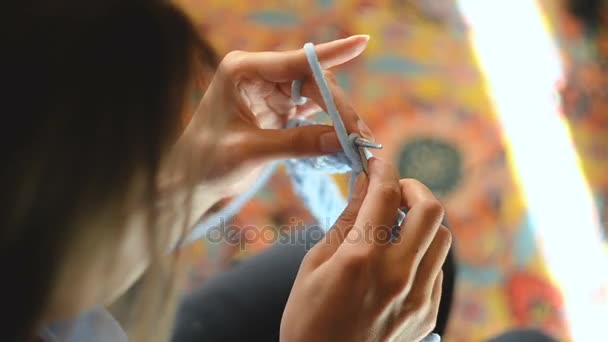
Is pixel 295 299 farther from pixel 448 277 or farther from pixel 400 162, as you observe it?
pixel 400 162

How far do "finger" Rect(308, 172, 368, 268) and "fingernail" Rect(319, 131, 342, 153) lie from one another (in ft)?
0.15

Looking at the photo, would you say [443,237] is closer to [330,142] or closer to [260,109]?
[330,142]

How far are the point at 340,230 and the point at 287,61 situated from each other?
0.18 metres

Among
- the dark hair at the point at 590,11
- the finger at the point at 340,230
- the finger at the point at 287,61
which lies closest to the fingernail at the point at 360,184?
the finger at the point at 340,230

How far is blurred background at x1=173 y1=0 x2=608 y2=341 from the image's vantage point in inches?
36.4

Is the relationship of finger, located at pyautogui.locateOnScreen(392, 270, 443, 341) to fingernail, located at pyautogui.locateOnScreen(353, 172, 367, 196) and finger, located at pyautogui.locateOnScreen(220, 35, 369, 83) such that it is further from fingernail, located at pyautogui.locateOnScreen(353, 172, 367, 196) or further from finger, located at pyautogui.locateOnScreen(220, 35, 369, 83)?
finger, located at pyautogui.locateOnScreen(220, 35, 369, 83)

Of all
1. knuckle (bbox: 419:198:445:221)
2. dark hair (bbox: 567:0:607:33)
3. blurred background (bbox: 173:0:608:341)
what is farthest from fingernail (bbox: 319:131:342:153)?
dark hair (bbox: 567:0:607:33)

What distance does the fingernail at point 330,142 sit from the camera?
48cm

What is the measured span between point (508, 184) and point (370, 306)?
672mm

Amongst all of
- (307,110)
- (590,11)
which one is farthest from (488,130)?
(307,110)

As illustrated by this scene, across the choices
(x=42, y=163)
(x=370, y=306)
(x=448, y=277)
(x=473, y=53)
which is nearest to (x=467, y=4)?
(x=473, y=53)

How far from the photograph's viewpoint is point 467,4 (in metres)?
1.11

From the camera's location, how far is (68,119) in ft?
1.00

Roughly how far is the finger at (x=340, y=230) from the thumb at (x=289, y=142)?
0.06 m
